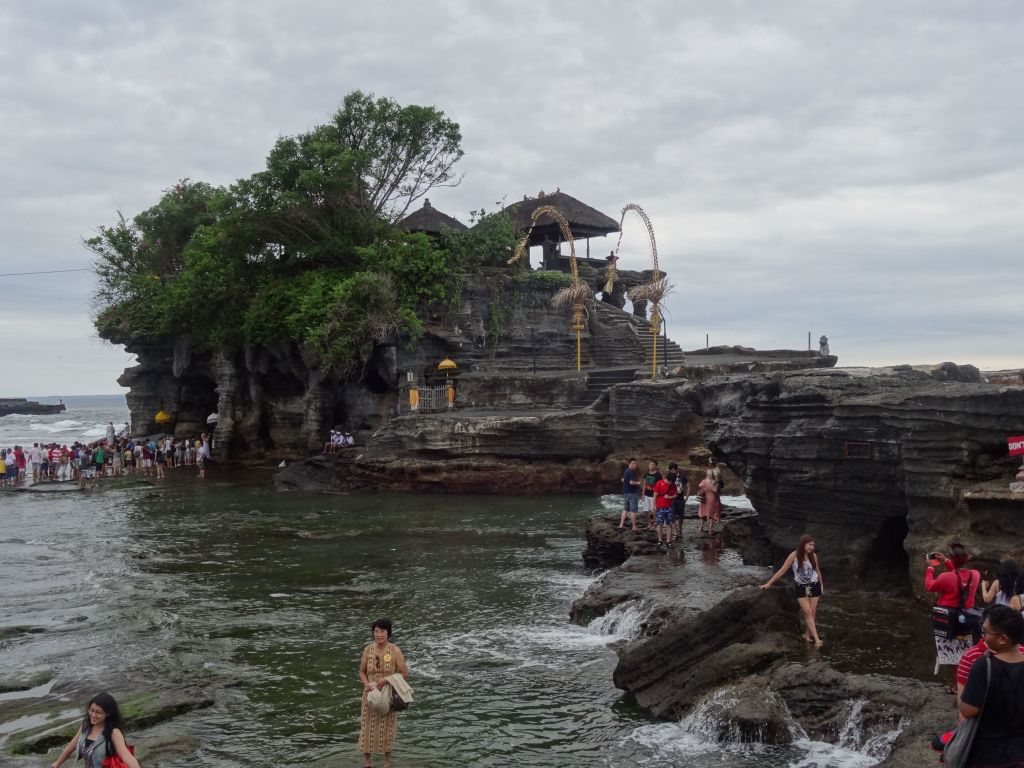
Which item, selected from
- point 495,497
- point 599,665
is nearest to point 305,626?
point 599,665

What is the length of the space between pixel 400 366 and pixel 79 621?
68.4 feet

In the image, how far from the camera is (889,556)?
14375 mm

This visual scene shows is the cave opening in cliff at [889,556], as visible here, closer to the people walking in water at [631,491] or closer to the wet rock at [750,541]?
the wet rock at [750,541]

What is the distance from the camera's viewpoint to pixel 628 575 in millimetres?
14961

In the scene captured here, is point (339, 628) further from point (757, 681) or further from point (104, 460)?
point (104, 460)

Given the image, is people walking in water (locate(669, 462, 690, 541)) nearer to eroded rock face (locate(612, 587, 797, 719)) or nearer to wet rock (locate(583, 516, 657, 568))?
wet rock (locate(583, 516, 657, 568))

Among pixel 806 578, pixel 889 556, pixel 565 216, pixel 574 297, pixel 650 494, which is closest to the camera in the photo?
pixel 806 578

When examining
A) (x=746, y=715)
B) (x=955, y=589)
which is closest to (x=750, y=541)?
(x=746, y=715)

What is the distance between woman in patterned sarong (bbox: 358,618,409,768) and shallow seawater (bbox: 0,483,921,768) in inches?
30.8

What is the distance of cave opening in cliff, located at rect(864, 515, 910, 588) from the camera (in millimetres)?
14023

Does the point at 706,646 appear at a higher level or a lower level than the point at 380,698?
lower

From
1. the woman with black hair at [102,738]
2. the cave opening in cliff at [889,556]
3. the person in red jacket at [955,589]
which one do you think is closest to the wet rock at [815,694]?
the person in red jacket at [955,589]

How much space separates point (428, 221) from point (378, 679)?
35.0 m

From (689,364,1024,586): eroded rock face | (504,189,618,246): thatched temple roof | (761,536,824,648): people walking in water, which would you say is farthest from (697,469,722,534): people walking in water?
(504,189,618,246): thatched temple roof
